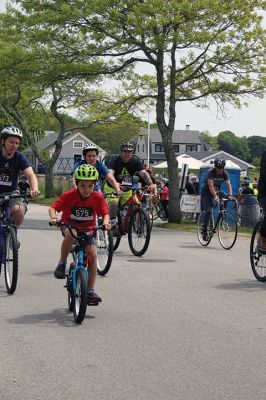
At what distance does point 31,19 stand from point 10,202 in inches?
599

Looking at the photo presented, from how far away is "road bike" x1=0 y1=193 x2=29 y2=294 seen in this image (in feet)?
27.9

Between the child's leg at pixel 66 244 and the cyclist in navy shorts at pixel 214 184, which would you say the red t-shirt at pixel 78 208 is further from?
the cyclist in navy shorts at pixel 214 184

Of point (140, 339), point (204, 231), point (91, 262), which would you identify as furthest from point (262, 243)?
point (204, 231)

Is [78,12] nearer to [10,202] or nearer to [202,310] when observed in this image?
[10,202]

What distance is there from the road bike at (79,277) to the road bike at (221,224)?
7201mm

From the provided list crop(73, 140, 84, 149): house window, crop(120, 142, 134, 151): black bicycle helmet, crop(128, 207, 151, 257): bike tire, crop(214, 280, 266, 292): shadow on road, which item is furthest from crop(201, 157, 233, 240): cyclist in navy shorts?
crop(73, 140, 84, 149): house window

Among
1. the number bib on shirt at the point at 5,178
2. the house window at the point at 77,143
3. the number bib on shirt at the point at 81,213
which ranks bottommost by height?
the number bib on shirt at the point at 81,213

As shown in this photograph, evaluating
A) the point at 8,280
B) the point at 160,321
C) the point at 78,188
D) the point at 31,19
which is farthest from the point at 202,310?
the point at 31,19

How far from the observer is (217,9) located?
2184cm

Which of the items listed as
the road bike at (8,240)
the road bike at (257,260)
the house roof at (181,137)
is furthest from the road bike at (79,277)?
the house roof at (181,137)

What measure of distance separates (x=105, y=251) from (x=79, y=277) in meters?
3.16

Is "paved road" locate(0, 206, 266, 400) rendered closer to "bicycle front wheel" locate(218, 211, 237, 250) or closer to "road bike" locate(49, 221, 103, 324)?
"road bike" locate(49, 221, 103, 324)

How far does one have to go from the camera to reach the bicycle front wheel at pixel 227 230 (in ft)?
48.1

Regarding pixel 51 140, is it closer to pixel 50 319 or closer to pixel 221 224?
pixel 221 224
